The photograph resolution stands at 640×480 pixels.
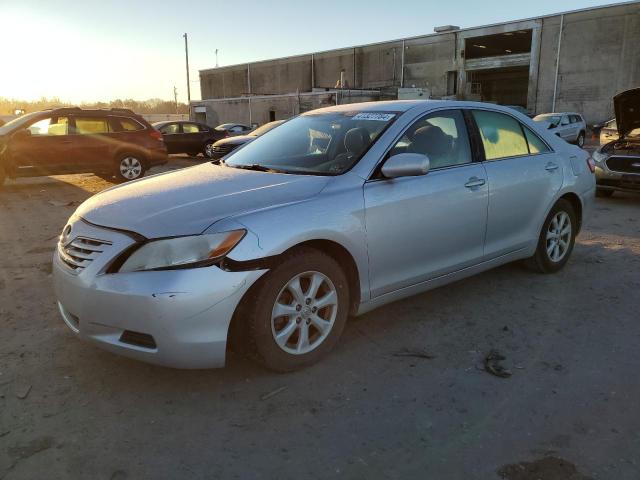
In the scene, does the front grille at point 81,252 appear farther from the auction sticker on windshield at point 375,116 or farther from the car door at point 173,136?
the car door at point 173,136

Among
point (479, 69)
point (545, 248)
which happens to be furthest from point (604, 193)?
point (479, 69)

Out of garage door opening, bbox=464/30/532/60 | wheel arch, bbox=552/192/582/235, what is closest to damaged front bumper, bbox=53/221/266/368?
wheel arch, bbox=552/192/582/235

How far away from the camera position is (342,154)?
3.57 meters

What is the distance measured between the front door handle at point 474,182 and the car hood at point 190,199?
121 centimetres

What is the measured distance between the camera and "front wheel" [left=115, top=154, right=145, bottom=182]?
1193 cm

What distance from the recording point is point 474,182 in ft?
12.8

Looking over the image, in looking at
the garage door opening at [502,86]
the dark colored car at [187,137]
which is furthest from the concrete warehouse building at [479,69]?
the dark colored car at [187,137]

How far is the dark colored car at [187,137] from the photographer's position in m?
18.4

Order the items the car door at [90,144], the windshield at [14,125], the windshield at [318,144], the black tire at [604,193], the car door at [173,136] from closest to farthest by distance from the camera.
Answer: the windshield at [318,144]
the black tire at [604,193]
the windshield at [14,125]
the car door at [90,144]
the car door at [173,136]

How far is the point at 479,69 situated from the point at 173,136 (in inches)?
999

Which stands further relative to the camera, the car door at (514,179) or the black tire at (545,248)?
the black tire at (545,248)

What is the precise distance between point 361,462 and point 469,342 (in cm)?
149

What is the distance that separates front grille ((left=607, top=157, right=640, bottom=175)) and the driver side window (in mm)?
5848

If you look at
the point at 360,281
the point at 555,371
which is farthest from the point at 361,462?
the point at 555,371
